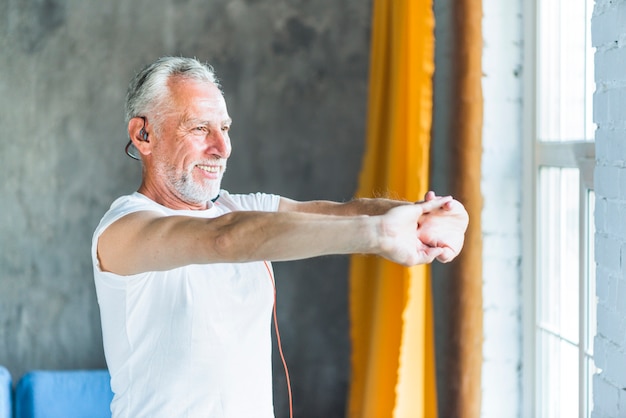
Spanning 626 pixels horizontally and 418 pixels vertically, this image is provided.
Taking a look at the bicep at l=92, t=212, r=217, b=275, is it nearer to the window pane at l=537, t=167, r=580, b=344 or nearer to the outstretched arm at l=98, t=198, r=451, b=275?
the outstretched arm at l=98, t=198, r=451, b=275

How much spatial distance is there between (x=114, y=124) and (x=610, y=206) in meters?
2.33

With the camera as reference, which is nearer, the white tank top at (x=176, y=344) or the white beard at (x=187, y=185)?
the white tank top at (x=176, y=344)

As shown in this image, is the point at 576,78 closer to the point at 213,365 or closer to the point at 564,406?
the point at 564,406

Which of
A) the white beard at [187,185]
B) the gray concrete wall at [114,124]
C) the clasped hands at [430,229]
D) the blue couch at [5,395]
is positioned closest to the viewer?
the clasped hands at [430,229]

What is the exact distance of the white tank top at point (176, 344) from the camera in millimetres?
1558

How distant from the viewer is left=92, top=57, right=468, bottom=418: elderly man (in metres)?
1.28

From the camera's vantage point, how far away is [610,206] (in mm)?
1812

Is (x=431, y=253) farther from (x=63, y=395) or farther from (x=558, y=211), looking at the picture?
(x=63, y=395)

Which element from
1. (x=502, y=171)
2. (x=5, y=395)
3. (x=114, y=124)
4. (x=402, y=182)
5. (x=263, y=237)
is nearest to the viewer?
(x=263, y=237)

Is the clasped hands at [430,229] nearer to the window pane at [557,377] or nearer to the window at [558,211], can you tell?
the window at [558,211]

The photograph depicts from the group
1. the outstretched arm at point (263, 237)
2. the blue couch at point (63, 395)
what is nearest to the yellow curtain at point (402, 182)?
the blue couch at point (63, 395)

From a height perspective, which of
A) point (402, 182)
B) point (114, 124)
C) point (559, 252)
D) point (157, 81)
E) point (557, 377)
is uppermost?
point (114, 124)

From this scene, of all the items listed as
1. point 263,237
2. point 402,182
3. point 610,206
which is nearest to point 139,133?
point 263,237

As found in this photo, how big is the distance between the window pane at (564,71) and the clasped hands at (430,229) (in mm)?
831
